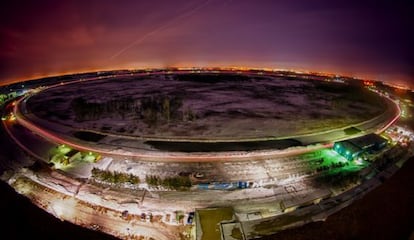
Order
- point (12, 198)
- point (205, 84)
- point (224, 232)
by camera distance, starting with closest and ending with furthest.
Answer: point (224, 232), point (12, 198), point (205, 84)

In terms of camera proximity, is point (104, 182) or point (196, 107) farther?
point (196, 107)

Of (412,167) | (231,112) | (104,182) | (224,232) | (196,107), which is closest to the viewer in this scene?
(224,232)

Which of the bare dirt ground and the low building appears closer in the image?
the low building

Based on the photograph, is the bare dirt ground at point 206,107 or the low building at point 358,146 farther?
the bare dirt ground at point 206,107

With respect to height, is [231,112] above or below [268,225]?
above

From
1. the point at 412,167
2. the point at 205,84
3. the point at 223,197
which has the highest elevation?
the point at 205,84

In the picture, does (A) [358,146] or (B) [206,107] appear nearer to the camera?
(A) [358,146]

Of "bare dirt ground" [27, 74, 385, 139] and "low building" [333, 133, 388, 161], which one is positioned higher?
"bare dirt ground" [27, 74, 385, 139]

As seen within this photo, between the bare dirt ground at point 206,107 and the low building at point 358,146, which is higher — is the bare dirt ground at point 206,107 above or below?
above

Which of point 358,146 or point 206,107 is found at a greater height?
point 206,107

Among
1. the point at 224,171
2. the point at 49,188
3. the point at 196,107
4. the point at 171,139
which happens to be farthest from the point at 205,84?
the point at 49,188

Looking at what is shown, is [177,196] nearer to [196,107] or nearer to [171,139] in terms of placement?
[171,139]
